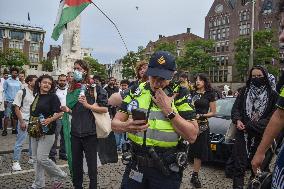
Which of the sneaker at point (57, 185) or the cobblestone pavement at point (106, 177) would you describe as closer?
the sneaker at point (57, 185)

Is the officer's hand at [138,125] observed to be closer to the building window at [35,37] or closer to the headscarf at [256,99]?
the headscarf at [256,99]

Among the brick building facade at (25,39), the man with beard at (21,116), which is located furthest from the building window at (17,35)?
the man with beard at (21,116)

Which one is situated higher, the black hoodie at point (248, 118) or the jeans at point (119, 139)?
the black hoodie at point (248, 118)

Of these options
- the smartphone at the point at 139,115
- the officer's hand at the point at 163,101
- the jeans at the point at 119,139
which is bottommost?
the jeans at the point at 119,139

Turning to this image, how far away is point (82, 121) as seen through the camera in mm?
5727

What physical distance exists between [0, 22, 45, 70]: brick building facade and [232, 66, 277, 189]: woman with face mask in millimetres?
100961

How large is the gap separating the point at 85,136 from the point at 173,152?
2567 mm

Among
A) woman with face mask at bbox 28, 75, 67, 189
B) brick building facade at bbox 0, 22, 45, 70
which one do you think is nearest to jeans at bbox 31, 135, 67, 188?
woman with face mask at bbox 28, 75, 67, 189

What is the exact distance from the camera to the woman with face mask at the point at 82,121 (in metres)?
5.63

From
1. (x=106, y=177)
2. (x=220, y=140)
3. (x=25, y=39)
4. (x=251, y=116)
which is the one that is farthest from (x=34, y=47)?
(x=251, y=116)

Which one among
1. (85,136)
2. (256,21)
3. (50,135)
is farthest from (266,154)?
(256,21)

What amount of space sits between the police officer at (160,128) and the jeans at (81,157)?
88.4 inches

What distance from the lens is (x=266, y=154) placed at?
322 centimetres

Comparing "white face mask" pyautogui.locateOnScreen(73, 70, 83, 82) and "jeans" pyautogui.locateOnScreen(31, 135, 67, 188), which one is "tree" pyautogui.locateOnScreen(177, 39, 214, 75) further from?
"white face mask" pyautogui.locateOnScreen(73, 70, 83, 82)
